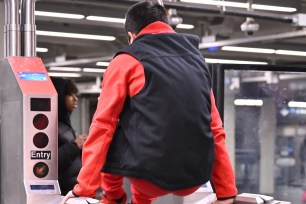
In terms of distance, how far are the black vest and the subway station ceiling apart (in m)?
3.88

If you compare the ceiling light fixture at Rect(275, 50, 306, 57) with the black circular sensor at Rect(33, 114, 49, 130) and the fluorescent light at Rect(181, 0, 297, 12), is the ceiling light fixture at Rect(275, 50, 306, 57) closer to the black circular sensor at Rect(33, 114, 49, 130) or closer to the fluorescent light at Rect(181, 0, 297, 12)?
the fluorescent light at Rect(181, 0, 297, 12)

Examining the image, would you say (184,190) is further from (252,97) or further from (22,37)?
(252,97)

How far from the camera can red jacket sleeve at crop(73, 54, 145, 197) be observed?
2.62m

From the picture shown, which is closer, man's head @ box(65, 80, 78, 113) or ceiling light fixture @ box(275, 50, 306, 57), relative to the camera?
man's head @ box(65, 80, 78, 113)

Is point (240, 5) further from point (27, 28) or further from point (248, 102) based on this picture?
point (27, 28)

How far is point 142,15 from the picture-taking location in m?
2.79

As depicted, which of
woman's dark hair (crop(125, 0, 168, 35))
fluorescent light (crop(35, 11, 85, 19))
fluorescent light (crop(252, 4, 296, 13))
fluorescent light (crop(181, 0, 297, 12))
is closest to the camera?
woman's dark hair (crop(125, 0, 168, 35))

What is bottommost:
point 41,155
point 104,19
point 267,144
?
point 267,144

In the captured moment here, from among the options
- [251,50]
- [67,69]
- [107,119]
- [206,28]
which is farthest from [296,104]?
[67,69]

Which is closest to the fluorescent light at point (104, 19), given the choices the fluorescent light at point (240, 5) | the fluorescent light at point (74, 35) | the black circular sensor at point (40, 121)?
the fluorescent light at point (74, 35)

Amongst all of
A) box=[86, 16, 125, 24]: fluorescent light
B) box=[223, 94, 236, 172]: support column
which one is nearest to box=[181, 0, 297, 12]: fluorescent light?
box=[86, 16, 125, 24]: fluorescent light

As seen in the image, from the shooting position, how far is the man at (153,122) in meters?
2.56

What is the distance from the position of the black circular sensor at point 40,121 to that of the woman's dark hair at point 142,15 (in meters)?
0.69

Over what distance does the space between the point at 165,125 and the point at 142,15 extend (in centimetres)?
55
